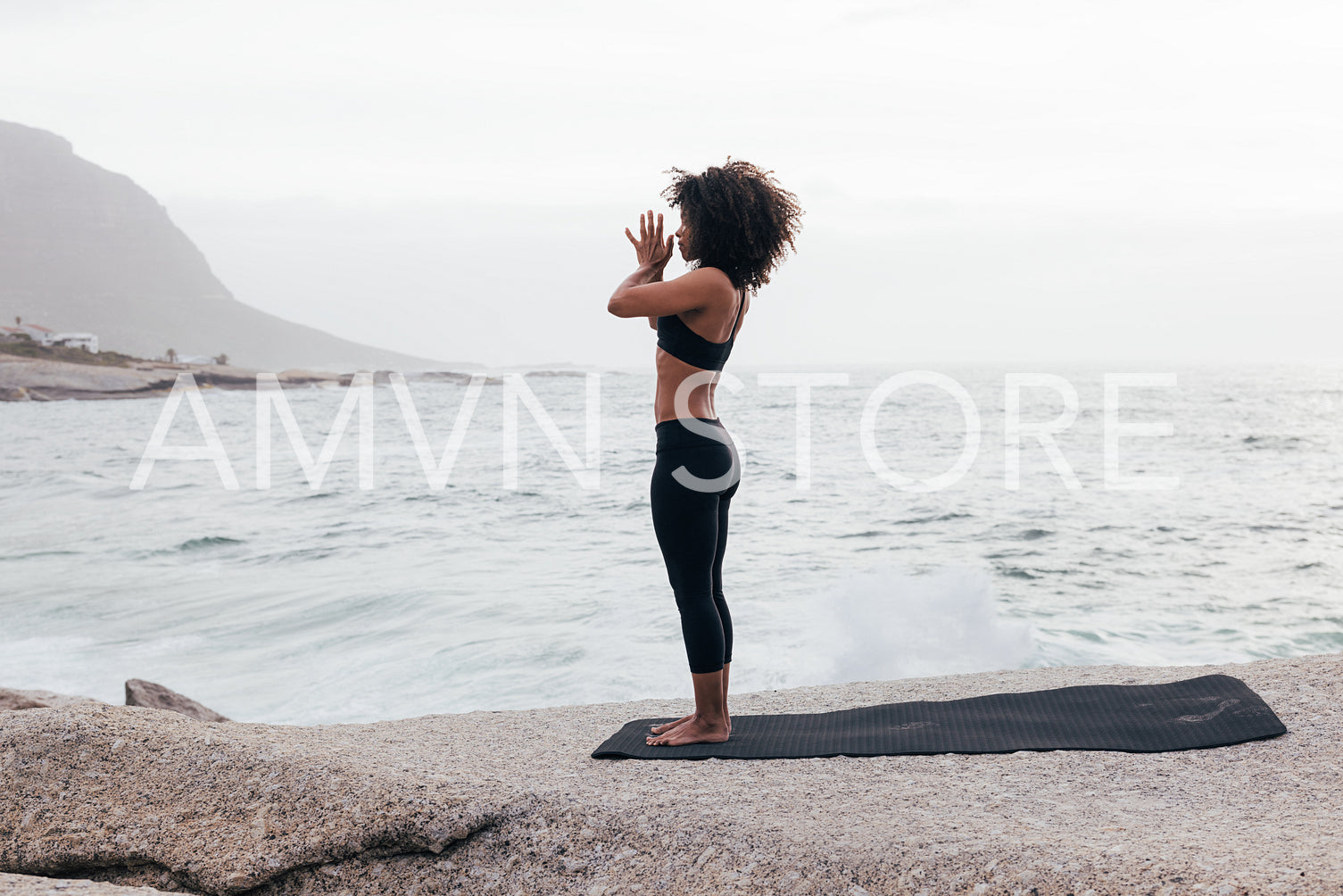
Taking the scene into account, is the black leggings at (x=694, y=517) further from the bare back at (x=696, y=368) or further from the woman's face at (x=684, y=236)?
the woman's face at (x=684, y=236)

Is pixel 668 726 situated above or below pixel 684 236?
below

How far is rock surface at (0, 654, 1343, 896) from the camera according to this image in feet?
Answer: 6.26

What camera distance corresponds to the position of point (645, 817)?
221cm

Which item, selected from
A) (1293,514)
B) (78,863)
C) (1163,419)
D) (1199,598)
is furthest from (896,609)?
(1163,419)

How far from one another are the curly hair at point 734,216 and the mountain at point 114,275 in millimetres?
130373

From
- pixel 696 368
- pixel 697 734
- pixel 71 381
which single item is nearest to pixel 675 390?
pixel 696 368

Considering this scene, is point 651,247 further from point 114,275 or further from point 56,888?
point 114,275

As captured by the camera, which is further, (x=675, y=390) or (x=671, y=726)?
(x=671, y=726)

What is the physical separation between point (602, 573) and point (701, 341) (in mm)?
6917

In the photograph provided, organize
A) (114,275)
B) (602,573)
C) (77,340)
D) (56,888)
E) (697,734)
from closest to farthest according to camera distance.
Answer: (56,888)
(697,734)
(602,573)
(77,340)
(114,275)

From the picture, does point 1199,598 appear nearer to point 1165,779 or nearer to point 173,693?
point 1165,779

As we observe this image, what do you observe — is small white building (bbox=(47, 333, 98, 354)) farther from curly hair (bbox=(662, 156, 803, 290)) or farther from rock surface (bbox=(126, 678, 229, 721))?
curly hair (bbox=(662, 156, 803, 290))

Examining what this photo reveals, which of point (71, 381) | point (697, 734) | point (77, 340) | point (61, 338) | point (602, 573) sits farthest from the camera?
point (77, 340)

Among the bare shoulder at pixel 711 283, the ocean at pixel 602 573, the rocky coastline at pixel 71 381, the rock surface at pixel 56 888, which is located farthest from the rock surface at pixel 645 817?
the rocky coastline at pixel 71 381
